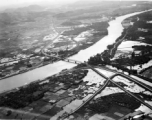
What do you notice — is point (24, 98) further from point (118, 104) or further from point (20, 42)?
point (20, 42)

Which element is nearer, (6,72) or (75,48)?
(6,72)

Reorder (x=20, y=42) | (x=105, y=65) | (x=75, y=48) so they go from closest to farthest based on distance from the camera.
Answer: (x=105, y=65)
(x=75, y=48)
(x=20, y=42)

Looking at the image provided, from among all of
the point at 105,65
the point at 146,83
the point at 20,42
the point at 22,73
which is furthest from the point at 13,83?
the point at 20,42

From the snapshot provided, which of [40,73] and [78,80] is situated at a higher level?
[78,80]

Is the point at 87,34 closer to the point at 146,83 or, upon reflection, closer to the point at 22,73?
the point at 22,73

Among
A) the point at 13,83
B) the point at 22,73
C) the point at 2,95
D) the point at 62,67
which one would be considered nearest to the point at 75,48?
the point at 62,67

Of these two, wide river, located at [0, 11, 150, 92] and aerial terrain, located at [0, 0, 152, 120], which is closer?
aerial terrain, located at [0, 0, 152, 120]

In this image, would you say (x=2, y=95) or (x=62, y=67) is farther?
(x=62, y=67)

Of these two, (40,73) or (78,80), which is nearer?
(78,80)

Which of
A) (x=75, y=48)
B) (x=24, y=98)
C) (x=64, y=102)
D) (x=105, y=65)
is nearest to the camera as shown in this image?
(x=64, y=102)
